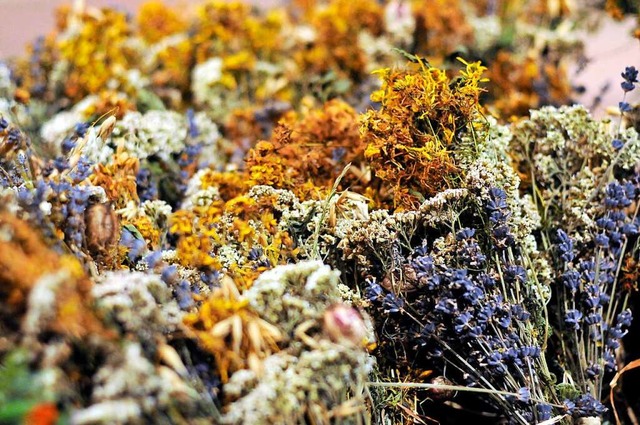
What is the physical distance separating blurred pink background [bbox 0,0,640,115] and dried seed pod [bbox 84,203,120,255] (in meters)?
2.52

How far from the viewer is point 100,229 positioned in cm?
139

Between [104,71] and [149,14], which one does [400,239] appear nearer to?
[104,71]

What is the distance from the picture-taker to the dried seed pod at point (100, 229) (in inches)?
54.8

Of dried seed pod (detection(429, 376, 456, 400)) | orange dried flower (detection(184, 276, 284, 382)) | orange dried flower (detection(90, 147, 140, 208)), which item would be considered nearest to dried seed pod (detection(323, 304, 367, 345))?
orange dried flower (detection(184, 276, 284, 382))

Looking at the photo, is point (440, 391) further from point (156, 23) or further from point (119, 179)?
point (156, 23)

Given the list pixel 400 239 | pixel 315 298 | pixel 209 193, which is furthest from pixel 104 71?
pixel 315 298

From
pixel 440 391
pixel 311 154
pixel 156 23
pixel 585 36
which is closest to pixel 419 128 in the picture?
pixel 311 154

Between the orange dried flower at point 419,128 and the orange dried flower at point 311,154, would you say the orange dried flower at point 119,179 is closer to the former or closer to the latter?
the orange dried flower at point 311,154

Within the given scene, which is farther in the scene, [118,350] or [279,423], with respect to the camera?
[279,423]

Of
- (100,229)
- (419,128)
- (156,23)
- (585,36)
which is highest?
(156,23)

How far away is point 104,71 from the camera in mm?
2912

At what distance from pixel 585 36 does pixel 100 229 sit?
2757 mm

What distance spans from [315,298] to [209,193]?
0.68 m

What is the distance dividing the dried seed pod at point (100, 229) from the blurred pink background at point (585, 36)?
8.28 feet
